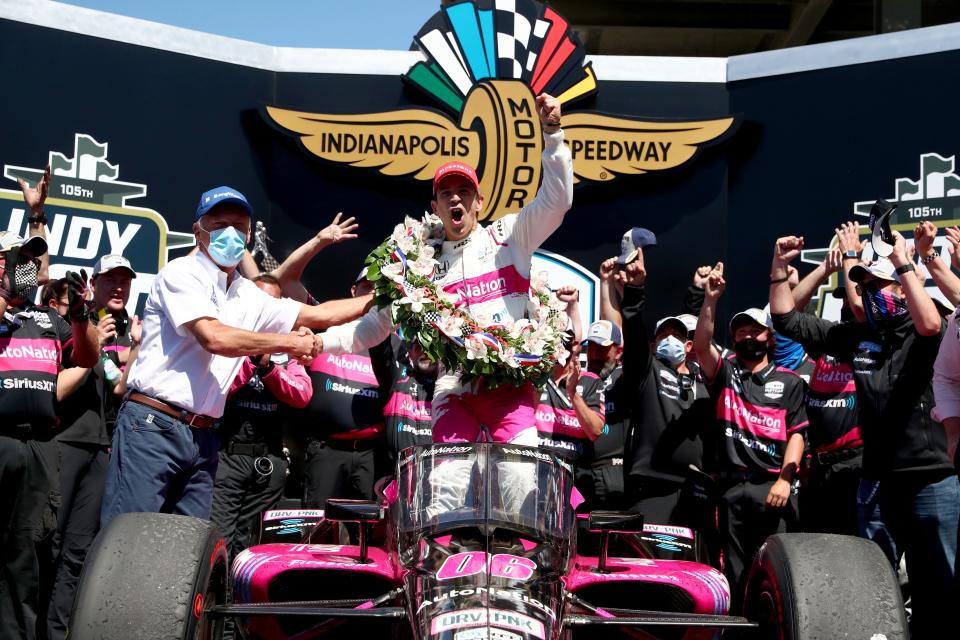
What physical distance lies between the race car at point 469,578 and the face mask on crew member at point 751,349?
278cm

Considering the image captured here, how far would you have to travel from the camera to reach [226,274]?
5668mm

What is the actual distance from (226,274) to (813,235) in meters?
5.69

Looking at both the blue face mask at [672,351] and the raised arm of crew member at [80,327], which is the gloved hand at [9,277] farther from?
the blue face mask at [672,351]

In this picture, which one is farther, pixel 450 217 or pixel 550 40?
pixel 550 40

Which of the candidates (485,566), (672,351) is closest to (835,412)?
(672,351)

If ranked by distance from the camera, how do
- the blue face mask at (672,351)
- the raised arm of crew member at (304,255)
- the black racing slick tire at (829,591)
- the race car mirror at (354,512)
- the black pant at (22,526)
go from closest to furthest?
1. the black racing slick tire at (829,591)
2. the race car mirror at (354,512)
3. the black pant at (22,526)
4. the raised arm of crew member at (304,255)
5. the blue face mask at (672,351)

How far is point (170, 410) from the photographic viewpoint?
534 centimetres

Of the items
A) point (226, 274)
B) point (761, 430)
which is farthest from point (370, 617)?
point (761, 430)

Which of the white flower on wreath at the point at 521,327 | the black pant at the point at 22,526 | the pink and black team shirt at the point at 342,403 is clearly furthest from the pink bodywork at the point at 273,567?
the pink and black team shirt at the point at 342,403

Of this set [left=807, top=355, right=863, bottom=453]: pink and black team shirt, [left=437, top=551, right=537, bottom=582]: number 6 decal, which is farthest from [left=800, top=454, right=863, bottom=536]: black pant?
[left=437, top=551, right=537, bottom=582]: number 6 decal

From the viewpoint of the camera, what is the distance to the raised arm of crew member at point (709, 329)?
6.98 m

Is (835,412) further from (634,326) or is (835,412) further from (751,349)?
(634,326)

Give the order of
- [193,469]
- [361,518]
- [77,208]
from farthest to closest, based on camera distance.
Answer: [77,208] < [193,469] < [361,518]

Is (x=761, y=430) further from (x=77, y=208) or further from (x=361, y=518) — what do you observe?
(x=77, y=208)
